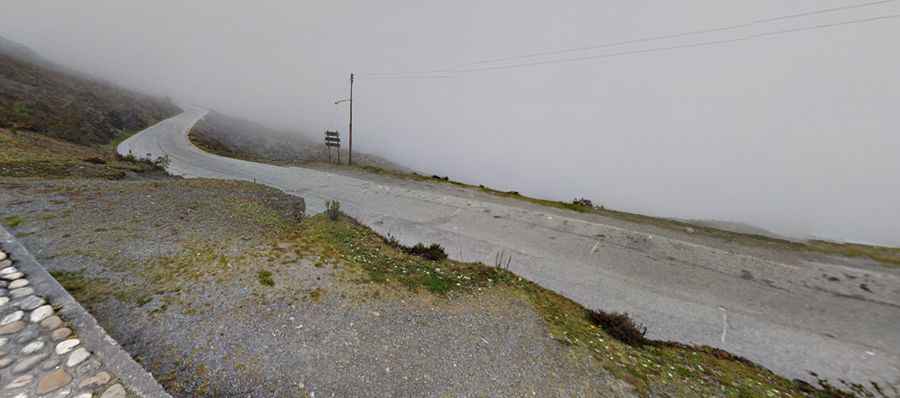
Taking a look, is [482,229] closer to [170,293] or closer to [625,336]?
[625,336]

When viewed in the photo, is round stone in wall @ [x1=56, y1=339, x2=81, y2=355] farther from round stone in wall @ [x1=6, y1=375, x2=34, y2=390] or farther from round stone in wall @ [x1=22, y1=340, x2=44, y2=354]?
round stone in wall @ [x1=6, y1=375, x2=34, y2=390]

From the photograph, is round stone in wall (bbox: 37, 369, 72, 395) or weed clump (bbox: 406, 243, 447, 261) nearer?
round stone in wall (bbox: 37, 369, 72, 395)

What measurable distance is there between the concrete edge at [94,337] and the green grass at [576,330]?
330cm

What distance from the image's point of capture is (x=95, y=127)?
26.7 m

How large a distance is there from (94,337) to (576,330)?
6.75m

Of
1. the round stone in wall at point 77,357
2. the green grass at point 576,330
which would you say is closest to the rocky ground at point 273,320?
the green grass at point 576,330

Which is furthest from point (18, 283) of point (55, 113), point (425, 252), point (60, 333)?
point (55, 113)

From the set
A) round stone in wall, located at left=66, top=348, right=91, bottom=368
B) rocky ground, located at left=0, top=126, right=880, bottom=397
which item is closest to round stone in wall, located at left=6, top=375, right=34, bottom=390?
round stone in wall, located at left=66, top=348, right=91, bottom=368

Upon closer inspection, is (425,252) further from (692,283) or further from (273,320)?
(692,283)

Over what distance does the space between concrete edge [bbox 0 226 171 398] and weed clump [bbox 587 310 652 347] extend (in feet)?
21.8

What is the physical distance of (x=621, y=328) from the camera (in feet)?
18.3

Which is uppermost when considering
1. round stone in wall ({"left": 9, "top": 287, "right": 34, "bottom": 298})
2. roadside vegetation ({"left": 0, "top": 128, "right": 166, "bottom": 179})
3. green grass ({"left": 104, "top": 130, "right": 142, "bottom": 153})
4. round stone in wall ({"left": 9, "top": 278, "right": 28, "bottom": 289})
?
green grass ({"left": 104, "top": 130, "right": 142, "bottom": 153})

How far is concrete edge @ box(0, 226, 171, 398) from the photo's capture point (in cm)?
268

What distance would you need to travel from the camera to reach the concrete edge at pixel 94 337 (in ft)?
8.79
